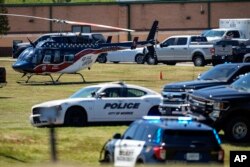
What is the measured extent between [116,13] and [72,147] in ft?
Answer: 188

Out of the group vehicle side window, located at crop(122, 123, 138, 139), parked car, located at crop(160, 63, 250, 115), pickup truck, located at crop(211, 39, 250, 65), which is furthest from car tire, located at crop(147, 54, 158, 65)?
vehicle side window, located at crop(122, 123, 138, 139)

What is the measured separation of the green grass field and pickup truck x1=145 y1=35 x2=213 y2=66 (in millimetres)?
1035

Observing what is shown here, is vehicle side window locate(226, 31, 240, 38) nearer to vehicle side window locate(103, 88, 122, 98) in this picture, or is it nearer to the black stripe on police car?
vehicle side window locate(103, 88, 122, 98)

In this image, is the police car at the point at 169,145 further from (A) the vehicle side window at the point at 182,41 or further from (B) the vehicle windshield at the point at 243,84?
(A) the vehicle side window at the point at 182,41

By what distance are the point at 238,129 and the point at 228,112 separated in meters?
A: 0.58

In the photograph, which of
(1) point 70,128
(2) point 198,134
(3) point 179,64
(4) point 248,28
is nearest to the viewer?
(2) point 198,134

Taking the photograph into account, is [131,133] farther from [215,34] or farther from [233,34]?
[233,34]

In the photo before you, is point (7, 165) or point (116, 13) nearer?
point (7, 165)

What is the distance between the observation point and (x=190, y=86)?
1059 inches

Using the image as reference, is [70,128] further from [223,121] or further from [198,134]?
[198,134]

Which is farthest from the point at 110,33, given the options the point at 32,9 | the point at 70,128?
the point at 70,128

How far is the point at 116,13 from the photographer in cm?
7956

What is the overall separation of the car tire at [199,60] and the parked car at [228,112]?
101 ft

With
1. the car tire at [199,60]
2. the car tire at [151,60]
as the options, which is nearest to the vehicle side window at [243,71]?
the car tire at [199,60]
